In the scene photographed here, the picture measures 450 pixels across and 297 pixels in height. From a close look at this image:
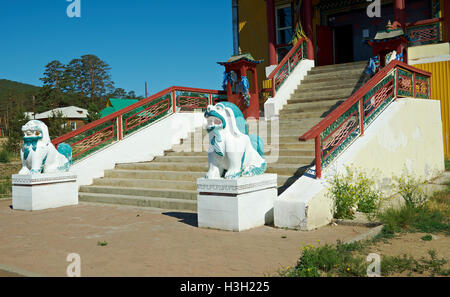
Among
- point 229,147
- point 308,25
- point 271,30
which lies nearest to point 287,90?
point 308,25

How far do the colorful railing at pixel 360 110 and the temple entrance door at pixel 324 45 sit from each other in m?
6.43

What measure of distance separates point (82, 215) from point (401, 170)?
266 inches

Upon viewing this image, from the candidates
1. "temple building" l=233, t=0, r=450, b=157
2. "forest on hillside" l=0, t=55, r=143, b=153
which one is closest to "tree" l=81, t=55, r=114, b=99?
"forest on hillside" l=0, t=55, r=143, b=153

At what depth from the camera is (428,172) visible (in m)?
10.6

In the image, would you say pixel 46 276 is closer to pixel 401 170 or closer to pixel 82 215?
pixel 82 215

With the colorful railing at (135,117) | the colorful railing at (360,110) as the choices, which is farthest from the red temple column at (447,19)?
→ the colorful railing at (135,117)

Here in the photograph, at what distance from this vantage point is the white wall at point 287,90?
12797 mm

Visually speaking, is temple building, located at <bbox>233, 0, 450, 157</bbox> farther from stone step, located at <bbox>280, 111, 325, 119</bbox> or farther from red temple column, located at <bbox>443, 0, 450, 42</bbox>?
stone step, located at <bbox>280, 111, 325, 119</bbox>

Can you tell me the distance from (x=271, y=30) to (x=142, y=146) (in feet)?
25.2

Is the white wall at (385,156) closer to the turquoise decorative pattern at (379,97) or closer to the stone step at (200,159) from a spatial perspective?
the turquoise decorative pattern at (379,97)

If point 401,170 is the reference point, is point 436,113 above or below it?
above

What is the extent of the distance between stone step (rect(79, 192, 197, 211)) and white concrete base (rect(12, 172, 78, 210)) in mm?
438

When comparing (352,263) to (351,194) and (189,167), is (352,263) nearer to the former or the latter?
(351,194)
